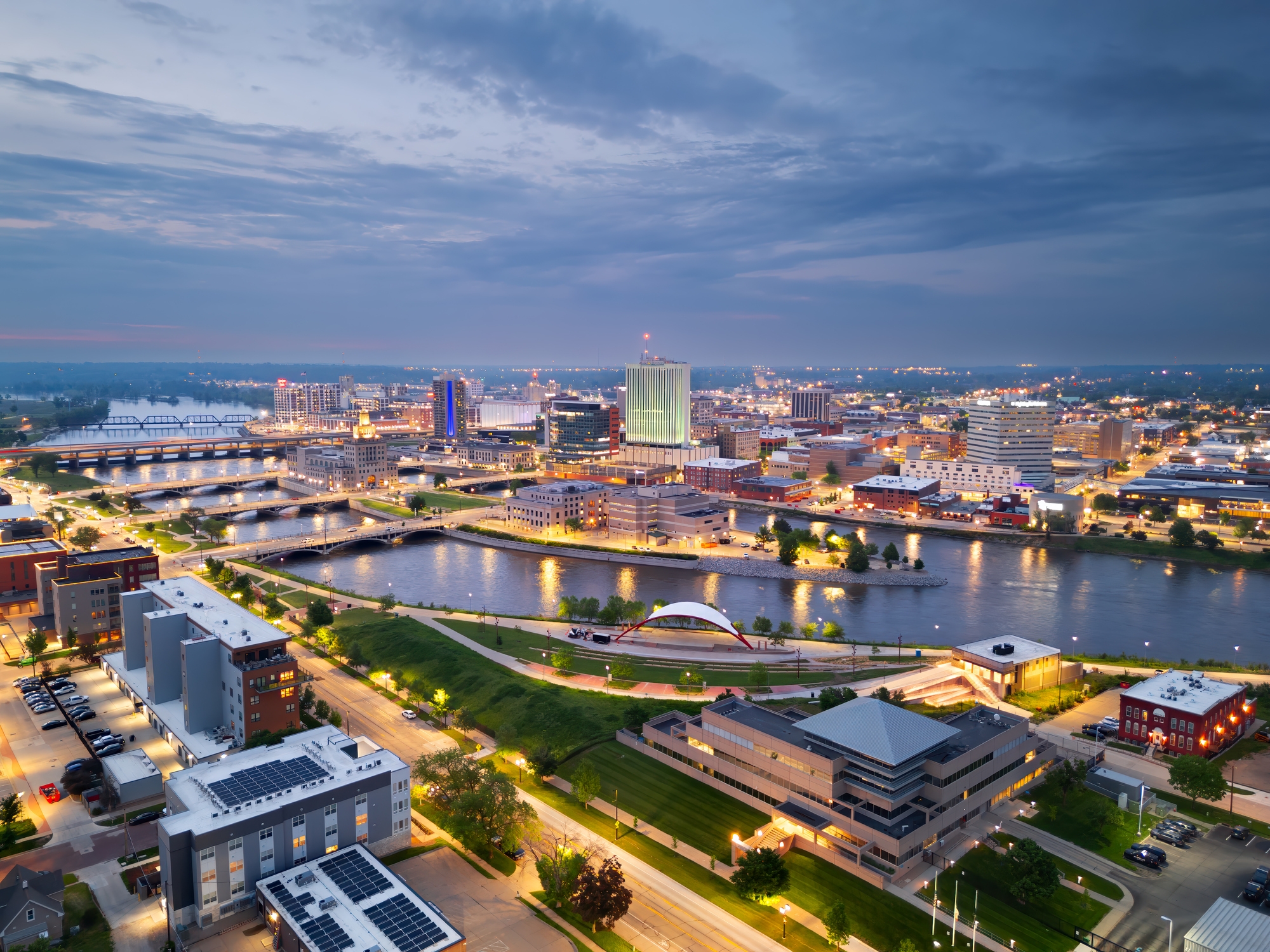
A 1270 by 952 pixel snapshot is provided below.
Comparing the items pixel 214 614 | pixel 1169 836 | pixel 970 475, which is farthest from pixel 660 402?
pixel 1169 836

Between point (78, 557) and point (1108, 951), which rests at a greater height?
point (78, 557)

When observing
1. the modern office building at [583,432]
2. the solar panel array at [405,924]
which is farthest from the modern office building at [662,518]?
the solar panel array at [405,924]

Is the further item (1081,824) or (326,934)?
(1081,824)

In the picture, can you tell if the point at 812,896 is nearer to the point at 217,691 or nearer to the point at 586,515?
the point at 217,691

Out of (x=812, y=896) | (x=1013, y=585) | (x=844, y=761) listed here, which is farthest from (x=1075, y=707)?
(x=1013, y=585)

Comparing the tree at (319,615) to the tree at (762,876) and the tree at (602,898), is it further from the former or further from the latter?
the tree at (762,876)

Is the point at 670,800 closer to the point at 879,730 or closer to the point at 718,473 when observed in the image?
the point at 879,730
